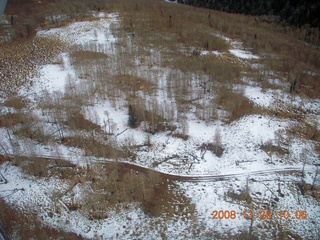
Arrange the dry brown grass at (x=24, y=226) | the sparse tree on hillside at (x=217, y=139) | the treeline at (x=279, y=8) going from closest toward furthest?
the dry brown grass at (x=24, y=226) < the sparse tree on hillside at (x=217, y=139) < the treeline at (x=279, y=8)

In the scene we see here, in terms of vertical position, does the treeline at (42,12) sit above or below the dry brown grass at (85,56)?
above

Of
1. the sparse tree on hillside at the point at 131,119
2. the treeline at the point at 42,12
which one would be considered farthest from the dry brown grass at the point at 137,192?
the treeline at the point at 42,12

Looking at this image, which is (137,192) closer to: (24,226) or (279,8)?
(24,226)

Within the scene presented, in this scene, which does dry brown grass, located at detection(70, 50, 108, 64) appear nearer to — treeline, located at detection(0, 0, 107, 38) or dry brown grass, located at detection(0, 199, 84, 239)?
treeline, located at detection(0, 0, 107, 38)

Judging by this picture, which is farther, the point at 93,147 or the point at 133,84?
the point at 133,84

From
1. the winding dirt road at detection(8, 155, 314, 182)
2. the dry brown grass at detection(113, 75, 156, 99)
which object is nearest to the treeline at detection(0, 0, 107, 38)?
the dry brown grass at detection(113, 75, 156, 99)

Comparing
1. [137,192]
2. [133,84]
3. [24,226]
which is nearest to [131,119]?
[133,84]
